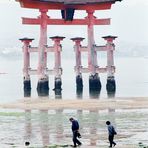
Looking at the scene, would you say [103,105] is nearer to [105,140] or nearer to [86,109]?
[86,109]

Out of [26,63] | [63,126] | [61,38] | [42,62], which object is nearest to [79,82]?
[61,38]

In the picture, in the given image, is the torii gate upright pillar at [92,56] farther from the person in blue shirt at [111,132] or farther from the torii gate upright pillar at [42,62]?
the person in blue shirt at [111,132]

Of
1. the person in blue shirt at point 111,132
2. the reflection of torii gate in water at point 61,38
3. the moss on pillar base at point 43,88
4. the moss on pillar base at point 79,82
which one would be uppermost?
the reflection of torii gate in water at point 61,38

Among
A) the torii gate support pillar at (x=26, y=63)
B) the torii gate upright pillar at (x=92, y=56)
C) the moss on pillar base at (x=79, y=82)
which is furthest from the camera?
the moss on pillar base at (x=79, y=82)

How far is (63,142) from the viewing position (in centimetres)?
2856

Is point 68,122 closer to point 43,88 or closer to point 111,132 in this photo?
point 111,132

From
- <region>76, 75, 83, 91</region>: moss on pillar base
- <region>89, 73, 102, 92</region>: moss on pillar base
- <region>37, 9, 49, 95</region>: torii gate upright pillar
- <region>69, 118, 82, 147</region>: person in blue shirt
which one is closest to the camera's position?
<region>69, 118, 82, 147</region>: person in blue shirt

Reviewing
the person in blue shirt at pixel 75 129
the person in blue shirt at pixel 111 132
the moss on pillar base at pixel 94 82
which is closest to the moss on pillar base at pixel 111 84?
the moss on pillar base at pixel 94 82

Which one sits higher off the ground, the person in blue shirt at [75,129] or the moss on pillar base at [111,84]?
the moss on pillar base at [111,84]

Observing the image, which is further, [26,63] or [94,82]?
[26,63]

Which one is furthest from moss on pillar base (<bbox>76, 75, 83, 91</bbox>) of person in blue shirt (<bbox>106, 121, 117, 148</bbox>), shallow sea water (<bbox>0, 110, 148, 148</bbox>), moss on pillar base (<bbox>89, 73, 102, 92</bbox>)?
person in blue shirt (<bbox>106, 121, 117, 148</bbox>)

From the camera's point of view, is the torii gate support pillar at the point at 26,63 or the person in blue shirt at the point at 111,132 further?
the torii gate support pillar at the point at 26,63

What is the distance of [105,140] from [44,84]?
99.2 feet

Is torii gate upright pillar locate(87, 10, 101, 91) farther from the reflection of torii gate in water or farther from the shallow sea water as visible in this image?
the shallow sea water
